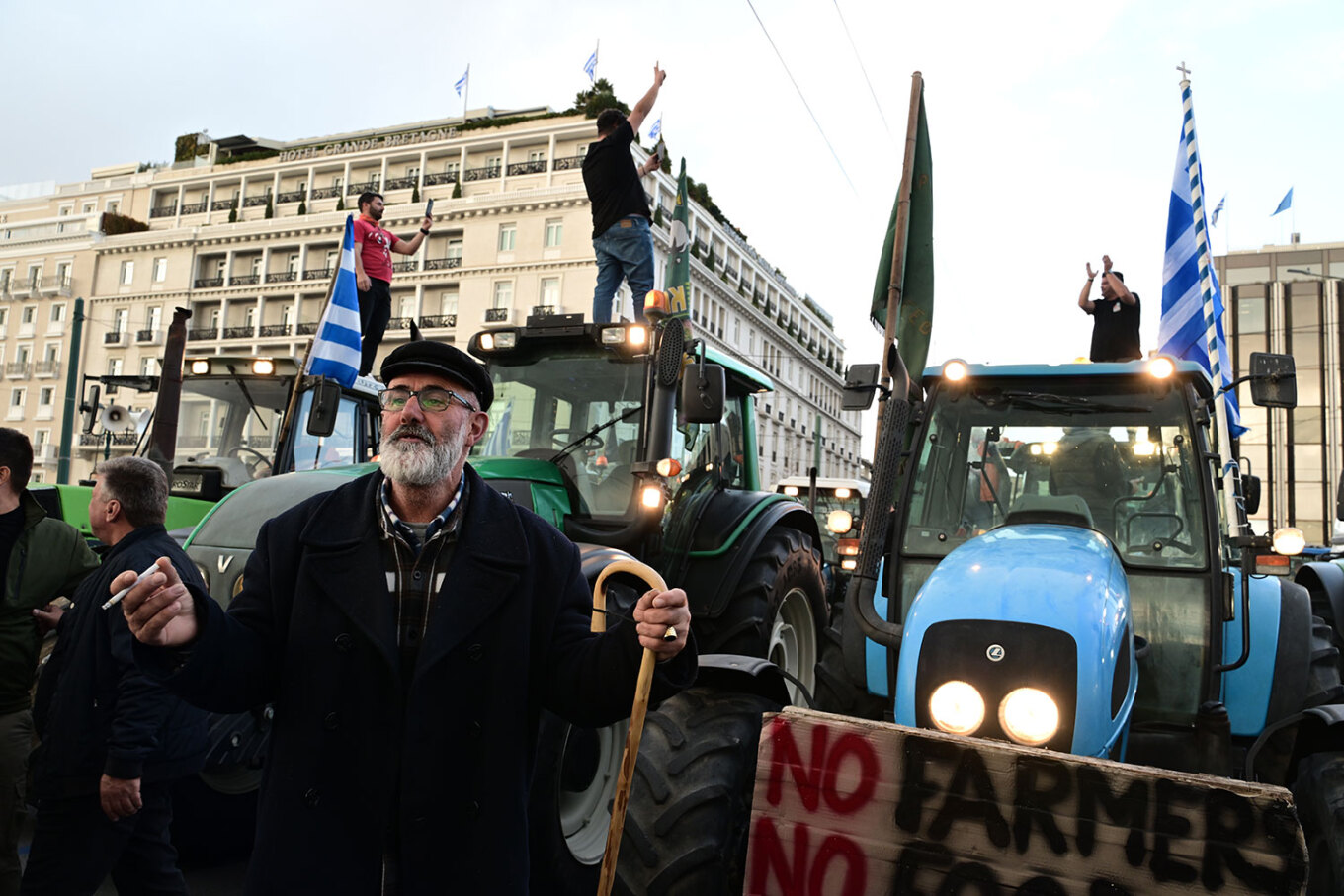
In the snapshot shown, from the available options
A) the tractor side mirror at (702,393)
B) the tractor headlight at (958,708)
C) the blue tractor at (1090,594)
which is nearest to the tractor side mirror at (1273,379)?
the blue tractor at (1090,594)

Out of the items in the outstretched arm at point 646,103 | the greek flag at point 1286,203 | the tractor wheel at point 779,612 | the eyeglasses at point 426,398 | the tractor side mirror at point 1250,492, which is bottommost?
the tractor wheel at point 779,612

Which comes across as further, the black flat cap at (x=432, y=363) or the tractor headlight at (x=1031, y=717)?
the tractor headlight at (x=1031, y=717)

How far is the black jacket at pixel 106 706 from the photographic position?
3.35 m

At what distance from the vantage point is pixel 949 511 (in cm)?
439

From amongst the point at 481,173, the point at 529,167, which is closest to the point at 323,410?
the point at 529,167

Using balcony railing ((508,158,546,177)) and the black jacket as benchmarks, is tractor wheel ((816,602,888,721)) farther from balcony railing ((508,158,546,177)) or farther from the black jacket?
balcony railing ((508,158,546,177))

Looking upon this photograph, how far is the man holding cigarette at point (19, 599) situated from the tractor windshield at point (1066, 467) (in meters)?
3.51

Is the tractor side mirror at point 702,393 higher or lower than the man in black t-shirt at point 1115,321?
lower

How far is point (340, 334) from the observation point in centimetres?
823

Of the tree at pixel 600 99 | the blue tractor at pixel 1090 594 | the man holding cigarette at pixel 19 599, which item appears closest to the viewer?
the blue tractor at pixel 1090 594

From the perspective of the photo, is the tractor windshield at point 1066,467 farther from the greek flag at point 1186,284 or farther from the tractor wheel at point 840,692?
the greek flag at point 1186,284

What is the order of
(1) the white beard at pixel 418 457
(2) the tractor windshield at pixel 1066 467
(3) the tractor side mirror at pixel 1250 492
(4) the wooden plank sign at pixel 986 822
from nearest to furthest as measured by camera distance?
(4) the wooden plank sign at pixel 986 822, (1) the white beard at pixel 418 457, (2) the tractor windshield at pixel 1066 467, (3) the tractor side mirror at pixel 1250 492

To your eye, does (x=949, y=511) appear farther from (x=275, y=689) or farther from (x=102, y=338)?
(x=102, y=338)

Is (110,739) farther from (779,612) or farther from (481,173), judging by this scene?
(481,173)
